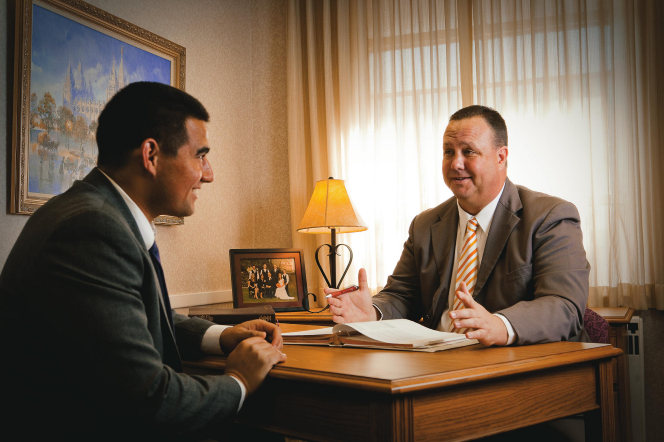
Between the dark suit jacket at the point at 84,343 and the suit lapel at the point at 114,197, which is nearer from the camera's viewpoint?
the dark suit jacket at the point at 84,343

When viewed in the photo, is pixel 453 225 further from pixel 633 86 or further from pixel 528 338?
pixel 633 86

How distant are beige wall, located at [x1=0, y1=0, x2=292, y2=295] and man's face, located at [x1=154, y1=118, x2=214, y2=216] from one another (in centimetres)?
168

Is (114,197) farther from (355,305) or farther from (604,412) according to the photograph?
(604,412)

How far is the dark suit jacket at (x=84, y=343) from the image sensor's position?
3.20ft

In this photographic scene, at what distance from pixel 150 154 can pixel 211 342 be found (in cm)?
57

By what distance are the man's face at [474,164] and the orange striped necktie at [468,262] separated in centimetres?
10

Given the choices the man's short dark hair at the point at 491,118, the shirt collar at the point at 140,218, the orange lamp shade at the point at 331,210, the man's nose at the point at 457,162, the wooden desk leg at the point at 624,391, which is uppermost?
the man's short dark hair at the point at 491,118

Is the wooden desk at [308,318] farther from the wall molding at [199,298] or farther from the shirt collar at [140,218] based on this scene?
the shirt collar at [140,218]

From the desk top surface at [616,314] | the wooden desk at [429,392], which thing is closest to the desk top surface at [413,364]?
the wooden desk at [429,392]

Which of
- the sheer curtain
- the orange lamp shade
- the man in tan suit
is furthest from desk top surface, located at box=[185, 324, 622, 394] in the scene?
the sheer curtain

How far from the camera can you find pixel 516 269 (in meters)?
1.82

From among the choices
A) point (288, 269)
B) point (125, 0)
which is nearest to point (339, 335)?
point (288, 269)

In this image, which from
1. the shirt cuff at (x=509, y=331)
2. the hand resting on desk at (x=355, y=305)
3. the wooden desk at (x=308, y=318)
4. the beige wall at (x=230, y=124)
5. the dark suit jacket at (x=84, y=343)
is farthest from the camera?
the beige wall at (x=230, y=124)

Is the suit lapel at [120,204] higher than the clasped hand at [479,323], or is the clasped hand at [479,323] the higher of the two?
the suit lapel at [120,204]
